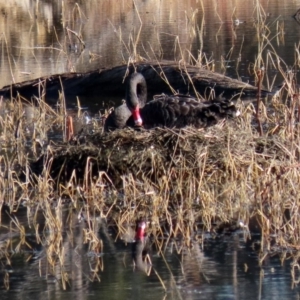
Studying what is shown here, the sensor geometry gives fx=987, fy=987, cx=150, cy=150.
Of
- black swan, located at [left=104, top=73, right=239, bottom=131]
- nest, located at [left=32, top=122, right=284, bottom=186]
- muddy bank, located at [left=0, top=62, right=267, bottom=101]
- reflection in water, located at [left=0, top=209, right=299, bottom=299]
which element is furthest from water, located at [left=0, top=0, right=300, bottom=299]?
black swan, located at [left=104, top=73, right=239, bottom=131]

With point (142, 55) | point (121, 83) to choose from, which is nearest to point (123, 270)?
point (121, 83)

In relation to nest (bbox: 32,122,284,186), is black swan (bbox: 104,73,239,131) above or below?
above

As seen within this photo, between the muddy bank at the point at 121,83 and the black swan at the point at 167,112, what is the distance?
228 centimetres

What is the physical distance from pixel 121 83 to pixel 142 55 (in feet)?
9.86

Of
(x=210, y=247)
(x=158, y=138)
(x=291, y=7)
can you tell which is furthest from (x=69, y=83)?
(x=291, y=7)

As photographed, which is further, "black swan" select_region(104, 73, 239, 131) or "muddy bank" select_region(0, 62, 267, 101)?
"muddy bank" select_region(0, 62, 267, 101)

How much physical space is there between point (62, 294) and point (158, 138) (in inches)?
121

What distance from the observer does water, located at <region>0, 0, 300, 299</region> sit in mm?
6242

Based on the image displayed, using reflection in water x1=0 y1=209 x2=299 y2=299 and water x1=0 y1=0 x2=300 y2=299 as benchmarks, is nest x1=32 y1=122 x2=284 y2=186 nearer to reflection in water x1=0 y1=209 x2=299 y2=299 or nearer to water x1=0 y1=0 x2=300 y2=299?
water x1=0 y1=0 x2=300 y2=299

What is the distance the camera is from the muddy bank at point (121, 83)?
1316cm

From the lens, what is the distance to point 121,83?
46.8 ft

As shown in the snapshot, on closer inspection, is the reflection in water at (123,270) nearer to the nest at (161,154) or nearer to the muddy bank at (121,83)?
the nest at (161,154)

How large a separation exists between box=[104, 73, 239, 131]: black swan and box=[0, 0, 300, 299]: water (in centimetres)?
159

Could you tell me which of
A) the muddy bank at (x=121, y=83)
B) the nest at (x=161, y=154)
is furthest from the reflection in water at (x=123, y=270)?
the muddy bank at (x=121, y=83)
